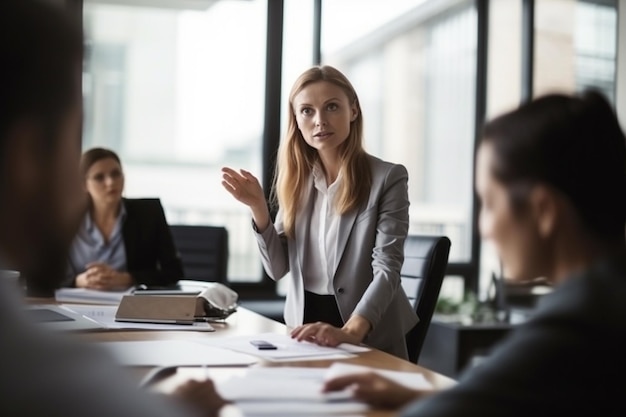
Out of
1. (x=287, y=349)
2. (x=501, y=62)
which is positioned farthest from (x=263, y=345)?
(x=501, y=62)

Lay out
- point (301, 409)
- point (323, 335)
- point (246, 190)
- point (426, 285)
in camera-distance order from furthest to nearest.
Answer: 1. point (426, 285)
2. point (246, 190)
3. point (323, 335)
4. point (301, 409)

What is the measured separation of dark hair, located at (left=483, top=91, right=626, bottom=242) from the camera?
94 cm

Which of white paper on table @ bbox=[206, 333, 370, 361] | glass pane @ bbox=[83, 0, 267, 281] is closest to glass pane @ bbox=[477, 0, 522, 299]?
glass pane @ bbox=[83, 0, 267, 281]

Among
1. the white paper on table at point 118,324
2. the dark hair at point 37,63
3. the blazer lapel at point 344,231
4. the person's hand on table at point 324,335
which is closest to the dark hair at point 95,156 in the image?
the white paper on table at point 118,324

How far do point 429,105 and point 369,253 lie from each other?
2926 mm

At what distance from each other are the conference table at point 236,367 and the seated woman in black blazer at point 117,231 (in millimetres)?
703

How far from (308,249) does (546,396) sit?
1.48 m

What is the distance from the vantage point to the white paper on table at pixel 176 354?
139 cm

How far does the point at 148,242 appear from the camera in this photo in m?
3.03

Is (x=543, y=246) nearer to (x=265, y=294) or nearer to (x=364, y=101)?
(x=265, y=294)

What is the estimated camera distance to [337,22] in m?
4.34

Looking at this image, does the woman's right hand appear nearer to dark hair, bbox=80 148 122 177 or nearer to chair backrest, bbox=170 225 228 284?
dark hair, bbox=80 148 122 177

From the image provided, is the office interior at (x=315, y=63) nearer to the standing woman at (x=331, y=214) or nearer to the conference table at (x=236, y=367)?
the standing woman at (x=331, y=214)

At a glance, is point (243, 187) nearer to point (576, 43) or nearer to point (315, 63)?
point (315, 63)
